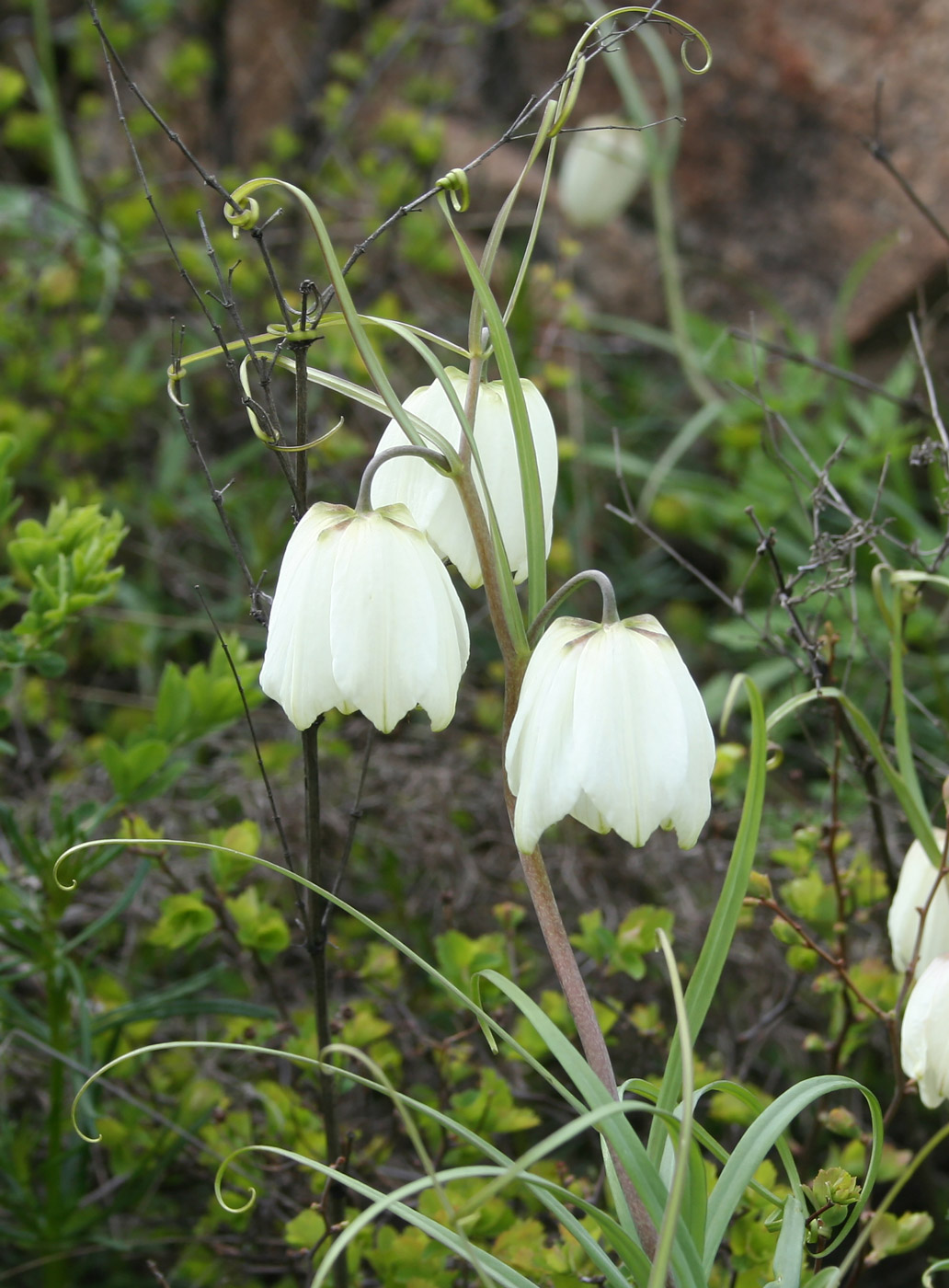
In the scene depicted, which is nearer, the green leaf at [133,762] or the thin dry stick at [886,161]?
the green leaf at [133,762]

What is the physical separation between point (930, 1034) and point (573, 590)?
36 centimetres

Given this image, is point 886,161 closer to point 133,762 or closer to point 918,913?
point 918,913

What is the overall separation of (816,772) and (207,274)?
1381 millimetres

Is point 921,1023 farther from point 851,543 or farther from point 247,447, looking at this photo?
point 247,447

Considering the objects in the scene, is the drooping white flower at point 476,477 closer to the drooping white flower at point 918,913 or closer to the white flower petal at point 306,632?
the white flower petal at point 306,632

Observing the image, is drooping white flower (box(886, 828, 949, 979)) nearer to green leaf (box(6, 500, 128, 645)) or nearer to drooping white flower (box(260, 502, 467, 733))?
drooping white flower (box(260, 502, 467, 733))

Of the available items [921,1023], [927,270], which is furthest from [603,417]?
[921,1023]

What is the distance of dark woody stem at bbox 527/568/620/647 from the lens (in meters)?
0.63

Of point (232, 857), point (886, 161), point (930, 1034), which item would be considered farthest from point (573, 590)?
point (886, 161)

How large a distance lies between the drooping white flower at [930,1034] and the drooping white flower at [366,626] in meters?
0.36

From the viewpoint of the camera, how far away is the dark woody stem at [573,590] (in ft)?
2.06

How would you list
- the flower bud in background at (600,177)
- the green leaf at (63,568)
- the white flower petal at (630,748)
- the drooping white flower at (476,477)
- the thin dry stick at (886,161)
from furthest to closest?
the flower bud in background at (600,177), the thin dry stick at (886,161), the green leaf at (63,568), the drooping white flower at (476,477), the white flower petal at (630,748)

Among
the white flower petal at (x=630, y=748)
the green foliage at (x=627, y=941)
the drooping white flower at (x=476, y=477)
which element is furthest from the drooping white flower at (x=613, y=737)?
the green foliage at (x=627, y=941)

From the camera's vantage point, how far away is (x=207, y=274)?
6.93ft
